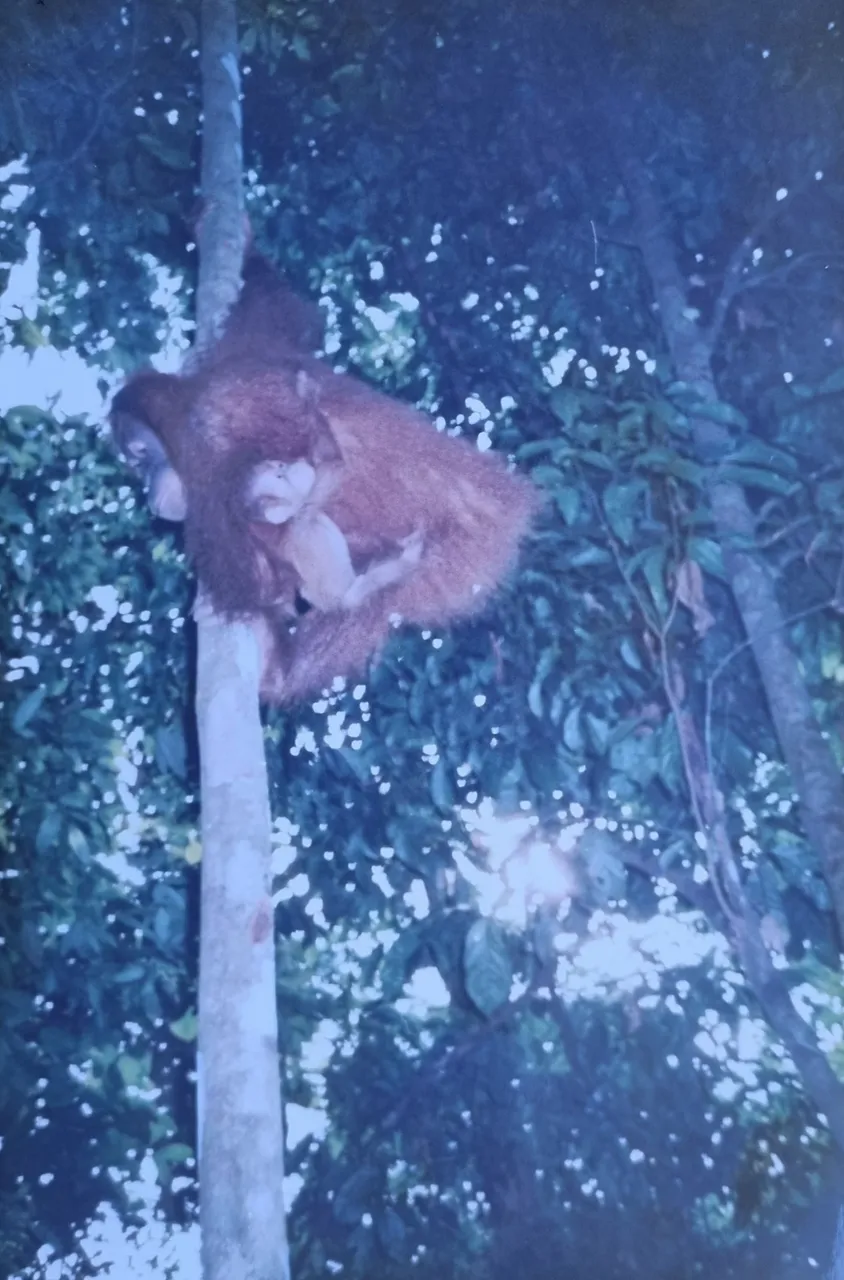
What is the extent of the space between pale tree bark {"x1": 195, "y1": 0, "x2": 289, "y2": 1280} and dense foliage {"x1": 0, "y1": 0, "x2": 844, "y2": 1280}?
3cm

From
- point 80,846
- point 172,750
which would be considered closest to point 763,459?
point 172,750

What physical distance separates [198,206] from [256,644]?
64 centimetres

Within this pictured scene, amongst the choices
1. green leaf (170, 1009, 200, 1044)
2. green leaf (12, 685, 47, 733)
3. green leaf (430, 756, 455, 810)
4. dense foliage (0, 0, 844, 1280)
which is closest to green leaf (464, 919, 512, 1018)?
dense foliage (0, 0, 844, 1280)

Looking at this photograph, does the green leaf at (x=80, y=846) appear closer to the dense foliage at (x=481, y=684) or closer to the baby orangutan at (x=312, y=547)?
the dense foliage at (x=481, y=684)

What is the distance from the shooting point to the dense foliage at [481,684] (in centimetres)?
136

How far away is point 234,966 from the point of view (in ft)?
4.60

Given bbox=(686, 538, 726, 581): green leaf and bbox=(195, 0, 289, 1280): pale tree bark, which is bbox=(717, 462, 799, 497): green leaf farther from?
bbox=(195, 0, 289, 1280): pale tree bark

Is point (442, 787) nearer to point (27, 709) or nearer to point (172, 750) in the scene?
point (172, 750)

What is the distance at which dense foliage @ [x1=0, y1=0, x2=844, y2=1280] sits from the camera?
1.36m

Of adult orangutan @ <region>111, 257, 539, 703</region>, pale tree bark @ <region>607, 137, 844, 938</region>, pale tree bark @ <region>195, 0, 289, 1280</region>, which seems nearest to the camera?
pale tree bark @ <region>195, 0, 289, 1280</region>

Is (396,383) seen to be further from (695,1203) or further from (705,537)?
(695,1203)

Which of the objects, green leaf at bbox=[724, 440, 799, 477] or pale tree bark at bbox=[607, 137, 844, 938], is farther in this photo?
green leaf at bbox=[724, 440, 799, 477]

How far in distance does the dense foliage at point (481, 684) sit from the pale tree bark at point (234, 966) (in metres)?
0.03

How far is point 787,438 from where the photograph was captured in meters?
1.58
